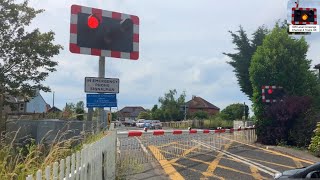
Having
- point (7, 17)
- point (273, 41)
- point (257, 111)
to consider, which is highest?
point (7, 17)

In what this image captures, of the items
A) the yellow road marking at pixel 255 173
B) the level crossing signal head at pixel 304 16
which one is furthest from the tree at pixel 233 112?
the yellow road marking at pixel 255 173

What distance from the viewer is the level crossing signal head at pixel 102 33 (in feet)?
26.9

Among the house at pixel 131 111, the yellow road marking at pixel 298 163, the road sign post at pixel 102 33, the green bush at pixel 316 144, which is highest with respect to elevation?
the house at pixel 131 111

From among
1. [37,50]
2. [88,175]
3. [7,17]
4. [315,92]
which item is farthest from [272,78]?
[88,175]

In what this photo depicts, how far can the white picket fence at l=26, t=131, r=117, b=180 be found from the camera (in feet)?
15.2

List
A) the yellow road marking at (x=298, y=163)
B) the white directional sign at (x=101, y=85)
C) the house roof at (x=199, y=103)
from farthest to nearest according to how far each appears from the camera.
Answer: the house roof at (x=199, y=103)
the yellow road marking at (x=298, y=163)
the white directional sign at (x=101, y=85)

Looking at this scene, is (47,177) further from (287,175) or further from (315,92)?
(315,92)

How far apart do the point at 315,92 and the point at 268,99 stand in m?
6.11

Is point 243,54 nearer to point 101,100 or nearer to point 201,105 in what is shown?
point 101,100

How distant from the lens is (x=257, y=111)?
77.5 feet

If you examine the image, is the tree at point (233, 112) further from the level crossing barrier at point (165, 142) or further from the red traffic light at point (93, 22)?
the red traffic light at point (93, 22)

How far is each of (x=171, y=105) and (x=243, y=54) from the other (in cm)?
4714

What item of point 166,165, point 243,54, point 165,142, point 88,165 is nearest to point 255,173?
point 166,165

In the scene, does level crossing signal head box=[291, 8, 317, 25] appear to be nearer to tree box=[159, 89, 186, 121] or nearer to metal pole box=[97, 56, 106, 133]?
metal pole box=[97, 56, 106, 133]
